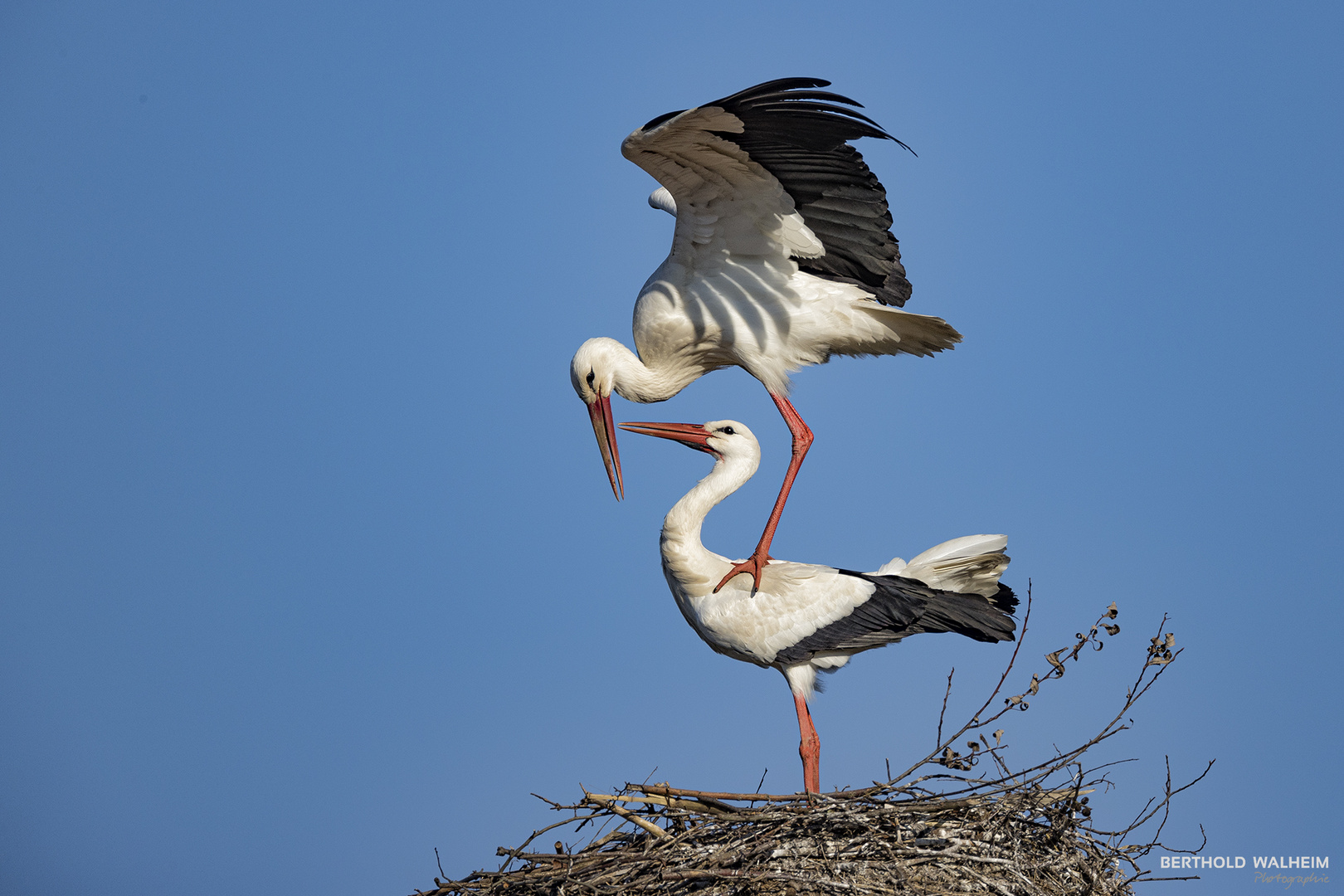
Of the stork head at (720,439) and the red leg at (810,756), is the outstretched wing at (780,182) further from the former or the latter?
the red leg at (810,756)

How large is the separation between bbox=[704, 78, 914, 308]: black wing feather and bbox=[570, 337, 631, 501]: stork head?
112cm

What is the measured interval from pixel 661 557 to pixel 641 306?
1355 mm

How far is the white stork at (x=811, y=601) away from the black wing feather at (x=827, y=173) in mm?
1121

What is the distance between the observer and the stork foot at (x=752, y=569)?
19.0 feet

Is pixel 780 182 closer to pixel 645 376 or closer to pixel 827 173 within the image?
pixel 827 173

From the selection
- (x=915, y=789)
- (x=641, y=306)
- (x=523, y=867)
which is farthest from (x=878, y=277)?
(x=523, y=867)

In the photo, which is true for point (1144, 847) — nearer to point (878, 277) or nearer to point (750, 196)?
point (878, 277)

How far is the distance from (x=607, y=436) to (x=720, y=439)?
29.5 inches

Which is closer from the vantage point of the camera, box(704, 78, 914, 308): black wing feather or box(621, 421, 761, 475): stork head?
box(704, 78, 914, 308): black wing feather

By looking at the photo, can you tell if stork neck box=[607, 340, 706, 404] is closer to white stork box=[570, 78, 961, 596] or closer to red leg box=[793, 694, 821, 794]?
white stork box=[570, 78, 961, 596]

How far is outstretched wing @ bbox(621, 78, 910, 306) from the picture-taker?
5.32 m

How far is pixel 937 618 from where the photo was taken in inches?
227

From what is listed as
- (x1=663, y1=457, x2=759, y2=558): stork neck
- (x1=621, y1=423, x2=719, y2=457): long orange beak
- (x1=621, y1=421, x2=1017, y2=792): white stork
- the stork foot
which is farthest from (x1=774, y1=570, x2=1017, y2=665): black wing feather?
(x1=621, y1=423, x2=719, y2=457): long orange beak

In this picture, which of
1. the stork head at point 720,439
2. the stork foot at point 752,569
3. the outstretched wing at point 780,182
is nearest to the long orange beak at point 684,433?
the stork head at point 720,439
